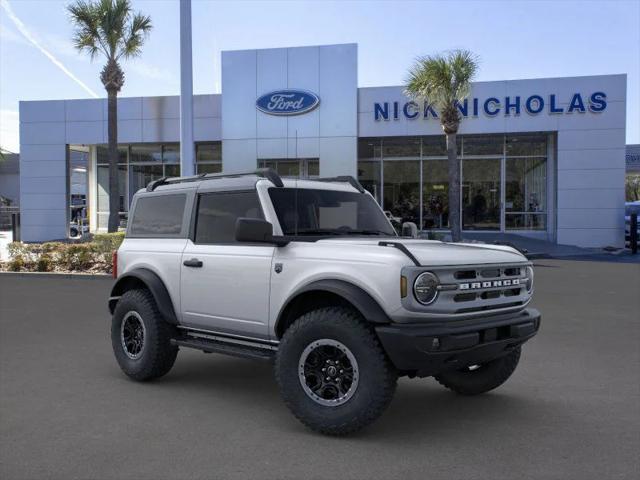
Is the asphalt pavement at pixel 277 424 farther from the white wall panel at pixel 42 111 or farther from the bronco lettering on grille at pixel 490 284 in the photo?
the white wall panel at pixel 42 111

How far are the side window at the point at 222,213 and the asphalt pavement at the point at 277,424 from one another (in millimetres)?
1408

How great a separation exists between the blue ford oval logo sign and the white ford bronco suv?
1923cm

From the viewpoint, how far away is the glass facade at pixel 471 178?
26.3 meters

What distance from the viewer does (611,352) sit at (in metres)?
7.17

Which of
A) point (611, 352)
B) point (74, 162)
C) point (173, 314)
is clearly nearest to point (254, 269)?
point (173, 314)

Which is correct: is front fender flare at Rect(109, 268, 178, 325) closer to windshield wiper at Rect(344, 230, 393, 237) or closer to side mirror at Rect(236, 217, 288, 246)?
side mirror at Rect(236, 217, 288, 246)

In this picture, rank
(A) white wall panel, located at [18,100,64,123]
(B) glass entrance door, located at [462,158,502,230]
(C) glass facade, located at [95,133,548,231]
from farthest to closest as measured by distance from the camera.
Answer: (A) white wall panel, located at [18,100,64,123] → (B) glass entrance door, located at [462,158,502,230] → (C) glass facade, located at [95,133,548,231]

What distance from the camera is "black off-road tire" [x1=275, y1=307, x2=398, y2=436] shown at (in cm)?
422

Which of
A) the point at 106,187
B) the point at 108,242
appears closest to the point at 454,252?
the point at 108,242

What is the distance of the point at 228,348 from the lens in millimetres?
5184

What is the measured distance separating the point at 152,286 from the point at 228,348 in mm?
1089

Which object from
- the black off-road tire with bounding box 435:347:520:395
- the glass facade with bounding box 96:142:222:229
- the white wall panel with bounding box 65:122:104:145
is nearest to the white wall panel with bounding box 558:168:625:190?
the glass facade with bounding box 96:142:222:229

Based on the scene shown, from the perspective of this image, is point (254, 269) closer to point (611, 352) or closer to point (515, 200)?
point (611, 352)

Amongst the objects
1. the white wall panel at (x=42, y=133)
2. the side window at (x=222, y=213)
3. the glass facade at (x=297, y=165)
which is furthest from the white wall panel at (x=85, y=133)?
the side window at (x=222, y=213)
